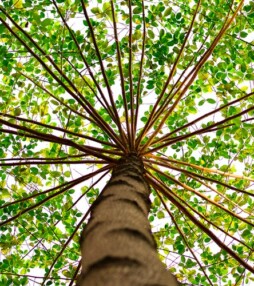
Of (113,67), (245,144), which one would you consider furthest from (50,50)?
(245,144)

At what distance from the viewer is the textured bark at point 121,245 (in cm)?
103

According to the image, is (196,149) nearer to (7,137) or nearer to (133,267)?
(7,137)

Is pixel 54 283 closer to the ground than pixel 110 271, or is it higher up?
higher up

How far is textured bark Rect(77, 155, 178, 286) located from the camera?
3.37ft

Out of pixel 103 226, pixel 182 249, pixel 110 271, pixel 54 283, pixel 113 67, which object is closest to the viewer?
pixel 110 271

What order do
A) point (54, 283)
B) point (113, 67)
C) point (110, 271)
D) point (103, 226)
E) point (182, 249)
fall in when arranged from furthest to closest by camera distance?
point (113, 67)
point (54, 283)
point (182, 249)
point (103, 226)
point (110, 271)

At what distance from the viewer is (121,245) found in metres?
1.23

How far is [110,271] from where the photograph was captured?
106 centimetres

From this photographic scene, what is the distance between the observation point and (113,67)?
488cm

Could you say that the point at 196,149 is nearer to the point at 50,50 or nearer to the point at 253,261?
the point at 253,261

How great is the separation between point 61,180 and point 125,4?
7.66ft

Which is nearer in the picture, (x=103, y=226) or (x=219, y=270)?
(x=103, y=226)

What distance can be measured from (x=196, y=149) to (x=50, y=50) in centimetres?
221

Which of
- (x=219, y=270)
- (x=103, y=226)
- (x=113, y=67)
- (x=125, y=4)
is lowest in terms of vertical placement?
(x=103, y=226)
